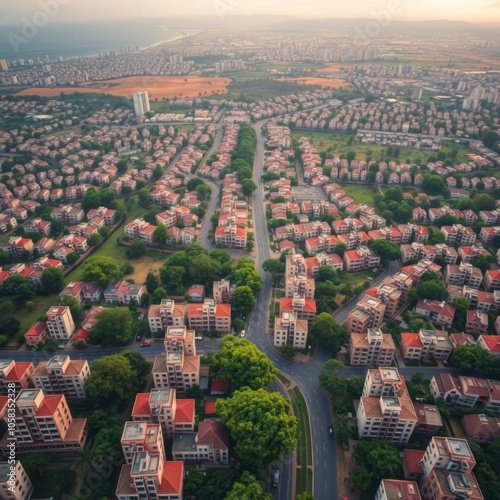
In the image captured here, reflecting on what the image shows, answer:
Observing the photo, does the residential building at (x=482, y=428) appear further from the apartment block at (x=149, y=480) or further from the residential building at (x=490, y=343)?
the apartment block at (x=149, y=480)

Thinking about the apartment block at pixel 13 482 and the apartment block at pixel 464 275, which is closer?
the apartment block at pixel 13 482

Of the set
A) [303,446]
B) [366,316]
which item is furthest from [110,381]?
[366,316]

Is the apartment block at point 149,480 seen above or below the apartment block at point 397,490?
above

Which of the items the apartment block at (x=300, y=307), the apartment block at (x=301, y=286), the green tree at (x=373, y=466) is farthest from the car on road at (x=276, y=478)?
the apartment block at (x=301, y=286)

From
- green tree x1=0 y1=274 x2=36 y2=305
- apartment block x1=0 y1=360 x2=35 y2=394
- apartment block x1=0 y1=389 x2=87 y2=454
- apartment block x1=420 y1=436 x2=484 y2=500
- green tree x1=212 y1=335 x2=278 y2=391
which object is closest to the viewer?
apartment block x1=420 y1=436 x2=484 y2=500

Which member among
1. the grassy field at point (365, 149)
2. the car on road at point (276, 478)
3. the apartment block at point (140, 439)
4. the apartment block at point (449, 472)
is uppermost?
the grassy field at point (365, 149)

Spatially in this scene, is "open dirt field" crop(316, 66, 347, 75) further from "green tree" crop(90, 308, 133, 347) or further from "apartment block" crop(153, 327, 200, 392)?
"apartment block" crop(153, 327, 200, 392)

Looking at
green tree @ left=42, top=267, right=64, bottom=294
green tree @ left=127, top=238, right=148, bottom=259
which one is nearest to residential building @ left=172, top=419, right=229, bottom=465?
green tree @ left=42, top=267, right=64, bottom=294
